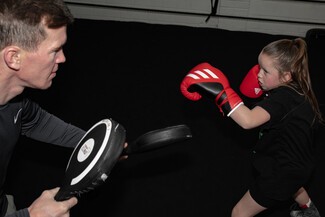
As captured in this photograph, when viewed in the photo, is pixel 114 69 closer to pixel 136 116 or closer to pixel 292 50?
pixel 136 116

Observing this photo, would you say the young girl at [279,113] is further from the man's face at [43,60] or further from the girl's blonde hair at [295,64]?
the man's face at [43,60]

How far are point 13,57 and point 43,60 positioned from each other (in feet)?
0.28

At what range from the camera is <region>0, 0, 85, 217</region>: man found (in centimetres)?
102

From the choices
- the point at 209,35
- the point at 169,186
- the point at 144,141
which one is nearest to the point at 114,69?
the point at 209,35

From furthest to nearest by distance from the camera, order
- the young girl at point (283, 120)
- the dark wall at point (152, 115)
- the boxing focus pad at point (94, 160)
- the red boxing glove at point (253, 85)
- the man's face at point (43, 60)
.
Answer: the dark wall at point (152, 115) < the red boxing glove at point (253, 85) < the young girl at point (283, 120) < the man's face at point (43, 60) < the boxing focus pad at point (94, 160)

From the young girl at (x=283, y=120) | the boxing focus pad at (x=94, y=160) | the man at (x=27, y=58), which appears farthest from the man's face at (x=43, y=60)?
the young girl at (x=283, y=120)

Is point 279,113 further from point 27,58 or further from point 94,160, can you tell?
point 27,58

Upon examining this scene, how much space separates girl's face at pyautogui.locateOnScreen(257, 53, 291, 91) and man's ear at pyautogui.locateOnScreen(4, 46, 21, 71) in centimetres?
97

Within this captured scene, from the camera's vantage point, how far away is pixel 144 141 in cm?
100

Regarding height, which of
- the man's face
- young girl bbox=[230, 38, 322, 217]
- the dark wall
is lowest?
the dark wall

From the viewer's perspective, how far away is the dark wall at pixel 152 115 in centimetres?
210

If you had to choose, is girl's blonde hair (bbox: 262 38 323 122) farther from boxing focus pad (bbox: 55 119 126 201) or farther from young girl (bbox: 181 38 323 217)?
boxing focus pad (bbox: 55 119 126 201)

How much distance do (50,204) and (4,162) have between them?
27cm

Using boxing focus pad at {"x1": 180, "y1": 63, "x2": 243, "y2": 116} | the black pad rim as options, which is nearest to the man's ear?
the black pad rim
